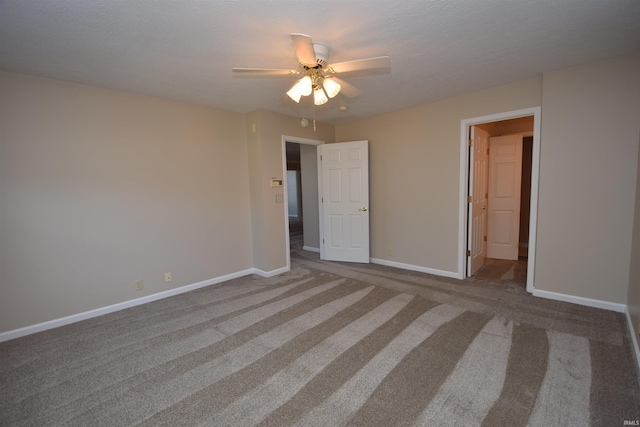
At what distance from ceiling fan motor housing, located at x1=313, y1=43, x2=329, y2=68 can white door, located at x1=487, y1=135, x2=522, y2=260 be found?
362 cm

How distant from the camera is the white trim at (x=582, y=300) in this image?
2.77 metres

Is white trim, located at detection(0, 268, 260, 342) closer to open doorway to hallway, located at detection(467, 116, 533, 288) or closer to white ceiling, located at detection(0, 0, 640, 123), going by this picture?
white ceiling, located at detection(0, 0, 640, 123)

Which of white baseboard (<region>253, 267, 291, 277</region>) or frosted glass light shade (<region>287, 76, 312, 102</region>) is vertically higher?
frosted glass light shade (<region>287, 76, 312, 102</region>)

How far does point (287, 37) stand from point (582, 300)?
3782mm

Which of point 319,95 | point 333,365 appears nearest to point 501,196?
point 319,95

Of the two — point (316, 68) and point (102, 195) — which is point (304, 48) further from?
point (102, 195)

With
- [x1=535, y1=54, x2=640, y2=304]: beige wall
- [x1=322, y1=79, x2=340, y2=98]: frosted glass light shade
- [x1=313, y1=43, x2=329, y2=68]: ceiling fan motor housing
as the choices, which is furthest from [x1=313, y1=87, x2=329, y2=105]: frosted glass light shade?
[x1=535, y1=54, x2=640, y2=304]: beige wall

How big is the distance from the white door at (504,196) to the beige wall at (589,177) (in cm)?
167

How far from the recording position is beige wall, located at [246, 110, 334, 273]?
4.06 meters

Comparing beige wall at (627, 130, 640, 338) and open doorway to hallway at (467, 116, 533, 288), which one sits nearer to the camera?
beige wall at (627, 130, 640, 338)

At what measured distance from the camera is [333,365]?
211 centimetres

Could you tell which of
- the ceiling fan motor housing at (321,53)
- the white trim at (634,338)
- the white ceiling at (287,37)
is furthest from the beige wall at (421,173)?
the ceiling fan motor housing at (321,53)

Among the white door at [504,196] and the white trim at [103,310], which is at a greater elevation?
the white door at [504,196]

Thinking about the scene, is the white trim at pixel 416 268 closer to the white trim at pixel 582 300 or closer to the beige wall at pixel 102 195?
the white trim at pixel 582 300
